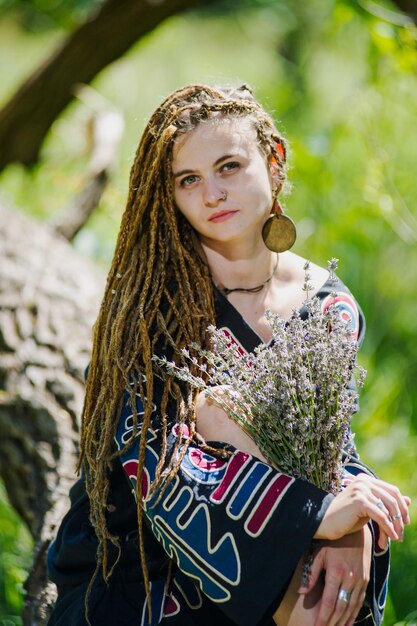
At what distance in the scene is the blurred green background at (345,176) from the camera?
386 cm

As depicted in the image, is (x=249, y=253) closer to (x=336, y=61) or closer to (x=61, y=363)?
(x=61, y=363)

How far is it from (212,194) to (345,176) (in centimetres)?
355

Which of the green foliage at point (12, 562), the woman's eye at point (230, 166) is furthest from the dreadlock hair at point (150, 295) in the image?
the green foliage at point (12, 562)

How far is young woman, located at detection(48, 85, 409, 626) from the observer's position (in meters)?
1.98

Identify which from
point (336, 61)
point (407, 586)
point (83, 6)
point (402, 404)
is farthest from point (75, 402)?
point (336, 61)

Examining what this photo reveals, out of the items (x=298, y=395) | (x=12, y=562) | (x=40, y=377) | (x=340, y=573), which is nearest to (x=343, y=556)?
(x=340, y=573)

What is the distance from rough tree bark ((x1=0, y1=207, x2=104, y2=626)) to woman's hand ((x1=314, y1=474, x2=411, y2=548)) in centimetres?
116

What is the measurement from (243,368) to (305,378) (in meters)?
0.15

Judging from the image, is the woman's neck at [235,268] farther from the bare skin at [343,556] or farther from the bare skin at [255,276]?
the bare skin at [343,556]

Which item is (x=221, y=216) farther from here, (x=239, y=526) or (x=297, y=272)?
(x=239, y=526)

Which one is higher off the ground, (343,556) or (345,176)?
(345,176)

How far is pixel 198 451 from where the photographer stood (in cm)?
214

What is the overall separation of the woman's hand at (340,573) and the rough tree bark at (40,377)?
3.52 ft

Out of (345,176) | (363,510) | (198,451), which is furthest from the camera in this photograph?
(345,176)
